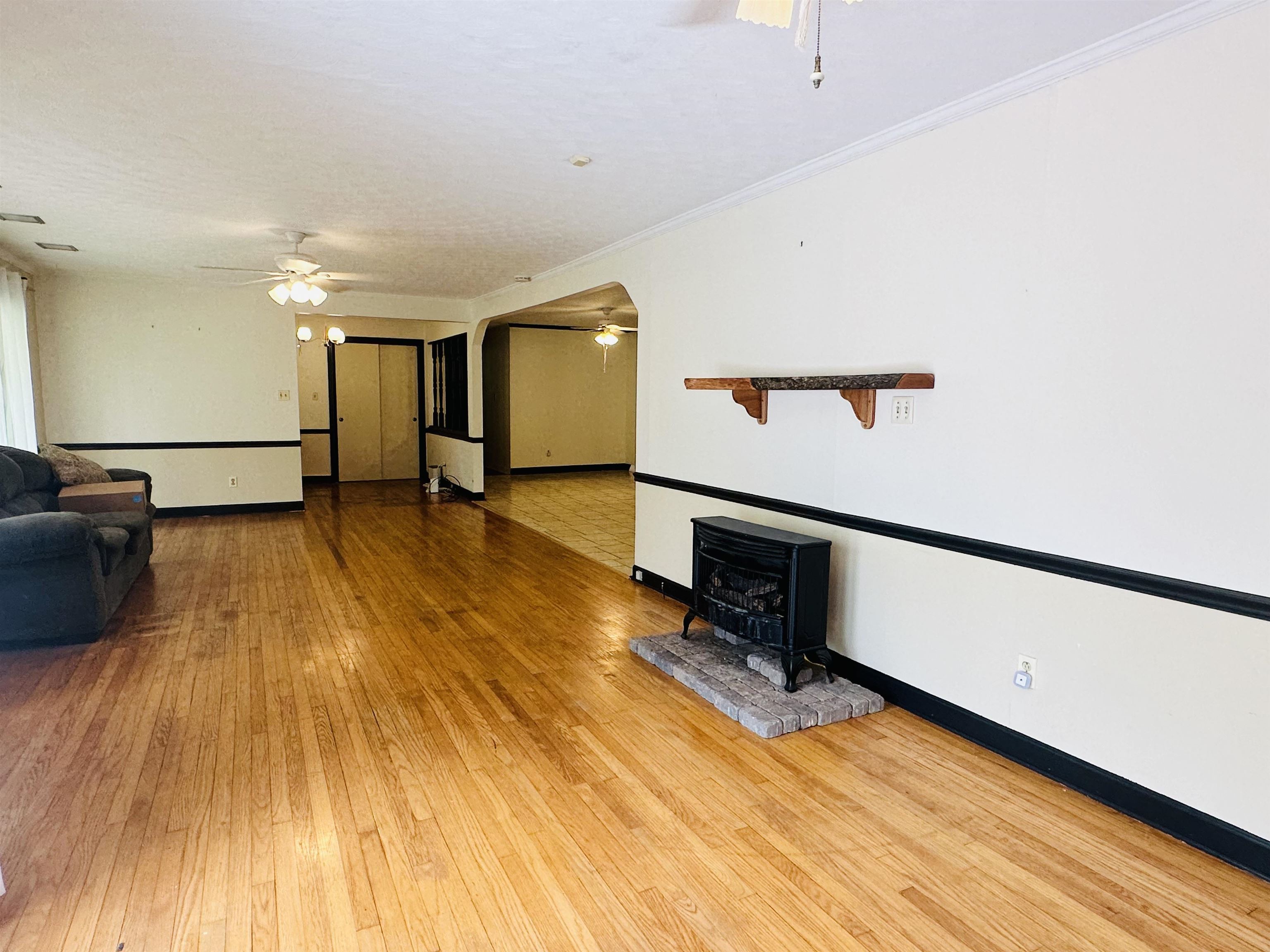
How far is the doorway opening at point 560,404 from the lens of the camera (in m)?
10.6

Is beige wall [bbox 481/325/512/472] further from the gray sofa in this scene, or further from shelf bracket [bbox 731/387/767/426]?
shelf bracket [bbox 731/387/767/426]

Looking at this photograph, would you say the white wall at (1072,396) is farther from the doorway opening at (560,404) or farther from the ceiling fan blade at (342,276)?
the doorway opening at (560,404)

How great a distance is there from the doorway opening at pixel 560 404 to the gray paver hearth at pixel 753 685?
19.8 feet

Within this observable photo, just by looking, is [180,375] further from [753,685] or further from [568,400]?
[753,685]

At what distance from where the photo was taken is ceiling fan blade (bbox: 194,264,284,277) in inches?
242

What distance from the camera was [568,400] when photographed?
11.8 m

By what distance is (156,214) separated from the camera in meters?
4.41

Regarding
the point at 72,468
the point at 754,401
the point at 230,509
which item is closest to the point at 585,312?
the point at 230,509

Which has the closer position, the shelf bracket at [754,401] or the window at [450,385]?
the shelf bracket at [754,401]

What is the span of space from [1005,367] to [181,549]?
6.37 m

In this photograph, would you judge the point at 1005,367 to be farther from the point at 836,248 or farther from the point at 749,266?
the point at 749,266

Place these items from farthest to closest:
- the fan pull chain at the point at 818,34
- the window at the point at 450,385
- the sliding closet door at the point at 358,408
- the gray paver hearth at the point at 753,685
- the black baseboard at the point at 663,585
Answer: the sliding closet door at the point at 358,408, the window at the point at 450,385, the black baseboard at the point at 663,585, the gray paver hearth at the point at 753,685, the fan pull chain at the point at 818,34

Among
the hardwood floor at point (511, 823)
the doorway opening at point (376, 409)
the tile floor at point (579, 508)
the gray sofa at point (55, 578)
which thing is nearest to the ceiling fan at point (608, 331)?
the tile floor at point (579, 508)

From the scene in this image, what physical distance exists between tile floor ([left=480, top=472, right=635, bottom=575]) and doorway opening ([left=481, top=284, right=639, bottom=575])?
0.16 ft
